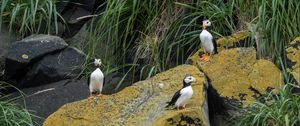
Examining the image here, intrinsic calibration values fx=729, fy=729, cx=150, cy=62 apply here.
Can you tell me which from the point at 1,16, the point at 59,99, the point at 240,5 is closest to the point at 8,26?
the point at 1,16

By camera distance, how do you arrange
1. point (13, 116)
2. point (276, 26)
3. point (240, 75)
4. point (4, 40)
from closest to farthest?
point (240, 75) → point (13, 116) → point (276, 26) → point (4, 40)

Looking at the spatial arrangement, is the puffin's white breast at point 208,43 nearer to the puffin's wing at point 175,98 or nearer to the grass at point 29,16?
the puffin's wing at point 175,98

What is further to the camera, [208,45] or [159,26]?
[159,26]

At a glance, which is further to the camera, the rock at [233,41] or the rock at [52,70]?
the rock at [52,70]

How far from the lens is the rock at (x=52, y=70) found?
287 inches

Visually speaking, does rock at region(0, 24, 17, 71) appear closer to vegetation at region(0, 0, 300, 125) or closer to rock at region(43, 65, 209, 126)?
vegetation at region(0, 0, 300, 125)

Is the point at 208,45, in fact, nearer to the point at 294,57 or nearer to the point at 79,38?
the point at 294,57

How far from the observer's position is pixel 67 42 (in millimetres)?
8078

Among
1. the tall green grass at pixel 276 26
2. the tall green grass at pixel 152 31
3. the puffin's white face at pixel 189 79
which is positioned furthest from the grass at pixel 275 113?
the tall green grass at pixel 152 31

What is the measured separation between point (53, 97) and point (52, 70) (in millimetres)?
566

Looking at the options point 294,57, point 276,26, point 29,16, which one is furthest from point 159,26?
point 294,57

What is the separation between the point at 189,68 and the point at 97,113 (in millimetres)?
920

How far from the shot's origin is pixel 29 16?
784cm

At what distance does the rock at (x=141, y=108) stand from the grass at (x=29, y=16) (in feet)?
7.73
